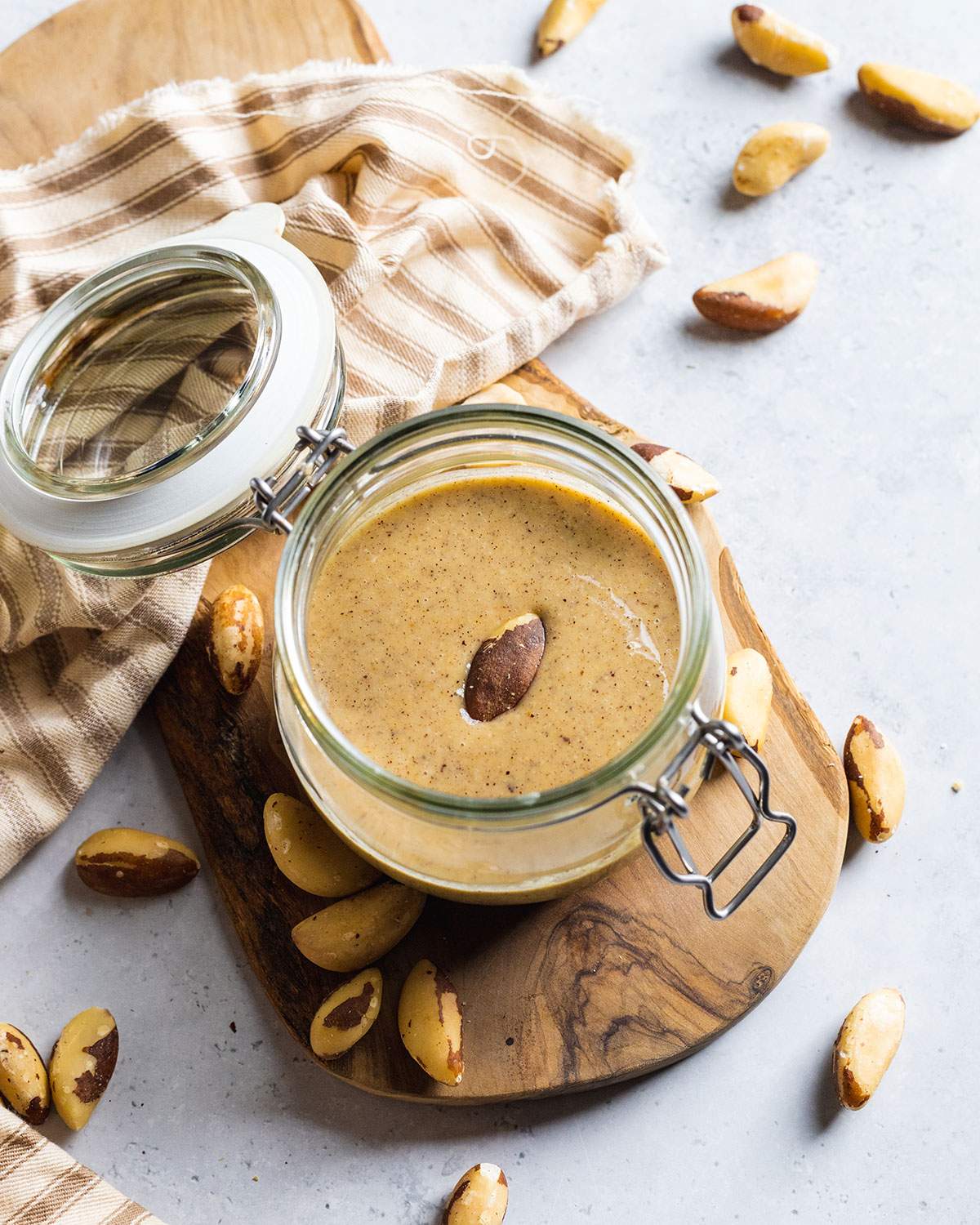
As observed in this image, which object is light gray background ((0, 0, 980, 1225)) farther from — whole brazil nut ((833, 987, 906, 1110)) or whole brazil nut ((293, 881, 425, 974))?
whole brazil nut ((293, 881, 425, 974))

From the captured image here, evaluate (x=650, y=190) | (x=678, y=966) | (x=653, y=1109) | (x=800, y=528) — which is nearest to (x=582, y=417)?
(x=800, y=528)

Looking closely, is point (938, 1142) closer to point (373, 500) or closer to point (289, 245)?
point (373, 500)

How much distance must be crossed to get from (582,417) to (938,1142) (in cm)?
72

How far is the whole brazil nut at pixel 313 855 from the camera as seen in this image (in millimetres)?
980

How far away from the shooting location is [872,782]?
1.06 m

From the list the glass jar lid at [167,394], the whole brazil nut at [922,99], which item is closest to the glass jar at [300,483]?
the glass jar lid at [167,394]

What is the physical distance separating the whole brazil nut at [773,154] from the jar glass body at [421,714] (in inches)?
22.9

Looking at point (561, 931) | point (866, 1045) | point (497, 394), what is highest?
point (497, 394)

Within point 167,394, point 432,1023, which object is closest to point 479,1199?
point 432,1023

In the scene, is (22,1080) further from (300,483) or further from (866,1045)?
(866,1045)

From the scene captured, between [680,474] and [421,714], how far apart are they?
37 cm

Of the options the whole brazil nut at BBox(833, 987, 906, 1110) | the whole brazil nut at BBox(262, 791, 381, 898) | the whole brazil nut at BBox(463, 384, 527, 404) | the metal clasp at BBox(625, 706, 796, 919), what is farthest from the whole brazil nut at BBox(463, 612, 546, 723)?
the whole brazil nut at BBox(833, 987, 906, 1110)

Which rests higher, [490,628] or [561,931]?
[490,628]

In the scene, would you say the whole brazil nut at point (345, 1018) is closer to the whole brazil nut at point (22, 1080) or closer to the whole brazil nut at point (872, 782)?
the whole brazil nut at point (22, 1080)
